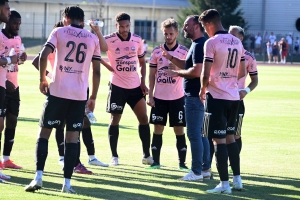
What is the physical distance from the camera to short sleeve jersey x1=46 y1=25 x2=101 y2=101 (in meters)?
8.43

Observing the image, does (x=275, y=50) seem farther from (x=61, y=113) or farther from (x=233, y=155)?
(x=61, y=113)

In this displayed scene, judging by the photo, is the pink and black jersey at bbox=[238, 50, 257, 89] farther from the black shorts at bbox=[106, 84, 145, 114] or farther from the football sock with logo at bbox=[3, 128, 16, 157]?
the football sock with logo at bbox=[3, 128, 16, 157]

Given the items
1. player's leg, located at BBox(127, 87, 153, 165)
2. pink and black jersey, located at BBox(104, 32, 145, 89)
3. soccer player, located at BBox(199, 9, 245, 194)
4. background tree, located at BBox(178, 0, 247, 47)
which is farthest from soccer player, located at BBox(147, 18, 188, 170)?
background tree, located at BBox(178, 0, 247, 47)

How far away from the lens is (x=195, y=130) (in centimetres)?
989

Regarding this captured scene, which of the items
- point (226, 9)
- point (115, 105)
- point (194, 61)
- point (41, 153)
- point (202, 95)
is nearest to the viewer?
point (41, 153)

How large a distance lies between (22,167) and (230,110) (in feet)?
11.4

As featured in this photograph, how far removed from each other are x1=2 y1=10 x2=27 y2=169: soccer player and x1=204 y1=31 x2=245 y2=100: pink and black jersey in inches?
122

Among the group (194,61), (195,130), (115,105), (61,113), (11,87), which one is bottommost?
(195,130)

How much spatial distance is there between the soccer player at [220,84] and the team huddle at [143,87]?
1cm

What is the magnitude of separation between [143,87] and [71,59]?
10.3 feet

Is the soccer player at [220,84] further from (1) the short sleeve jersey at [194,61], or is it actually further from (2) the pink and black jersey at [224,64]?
(1) the short sleeve jersey at [194,61]

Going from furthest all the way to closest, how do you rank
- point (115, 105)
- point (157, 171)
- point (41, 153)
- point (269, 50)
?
point (269, 50)
point (115, 105)
point (157, 171)
point (41, 153)

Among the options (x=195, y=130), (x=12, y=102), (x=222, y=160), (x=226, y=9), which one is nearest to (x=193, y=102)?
(x=195, y=130)

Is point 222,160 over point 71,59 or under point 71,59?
under
